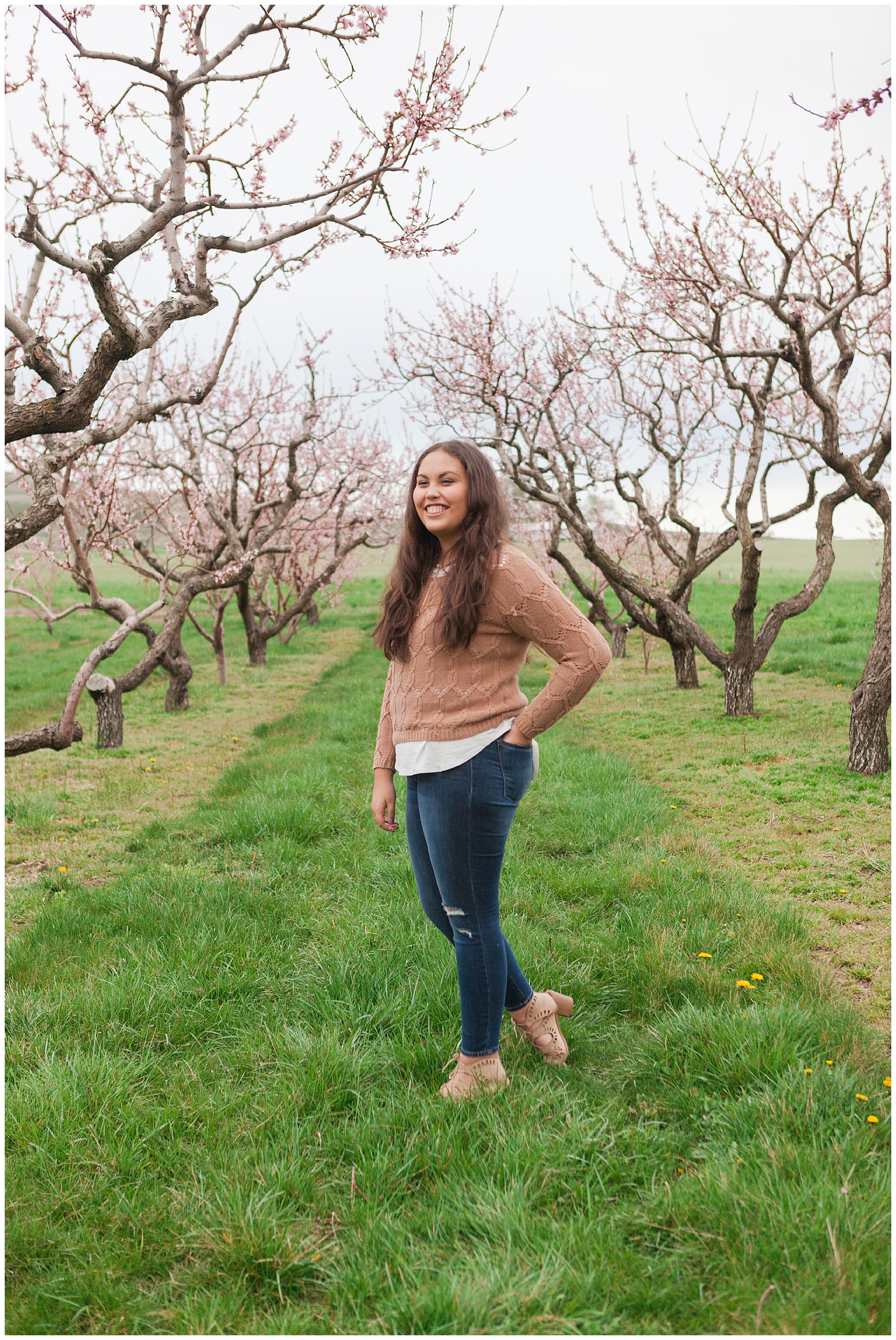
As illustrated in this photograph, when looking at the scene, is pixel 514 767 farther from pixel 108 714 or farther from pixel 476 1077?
pixel 108 714

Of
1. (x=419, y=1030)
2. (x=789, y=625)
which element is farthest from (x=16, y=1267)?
(x=789, y=625)

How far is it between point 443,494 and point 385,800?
3.43 ft

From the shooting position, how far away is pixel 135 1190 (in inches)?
93.1

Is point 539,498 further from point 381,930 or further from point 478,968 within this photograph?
point 478,968

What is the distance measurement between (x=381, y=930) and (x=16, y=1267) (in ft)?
6.31

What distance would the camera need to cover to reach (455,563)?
103 inches

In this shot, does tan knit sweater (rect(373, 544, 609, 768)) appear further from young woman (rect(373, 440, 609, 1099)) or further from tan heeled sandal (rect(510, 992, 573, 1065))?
tan heeled sandal (rect(510, 992, 573, 1065))

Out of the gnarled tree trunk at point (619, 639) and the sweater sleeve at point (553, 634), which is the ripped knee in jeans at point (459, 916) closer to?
the sweater sleeve at point (553, 634)

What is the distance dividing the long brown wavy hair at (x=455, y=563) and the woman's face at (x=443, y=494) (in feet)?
0.07

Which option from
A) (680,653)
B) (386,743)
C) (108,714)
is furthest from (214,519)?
(386,743)

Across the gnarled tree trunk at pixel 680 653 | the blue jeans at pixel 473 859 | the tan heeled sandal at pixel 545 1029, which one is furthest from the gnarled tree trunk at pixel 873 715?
the blue jeans at pixel 473 859

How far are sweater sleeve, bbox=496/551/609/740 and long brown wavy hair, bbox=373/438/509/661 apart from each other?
9 cm

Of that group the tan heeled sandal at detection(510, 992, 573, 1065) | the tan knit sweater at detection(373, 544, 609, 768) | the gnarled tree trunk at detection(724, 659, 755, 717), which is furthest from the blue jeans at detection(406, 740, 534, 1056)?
the gnarled tree trunk at detection(724, 659, 755, 717)

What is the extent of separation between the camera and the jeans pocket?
8.22 ft
